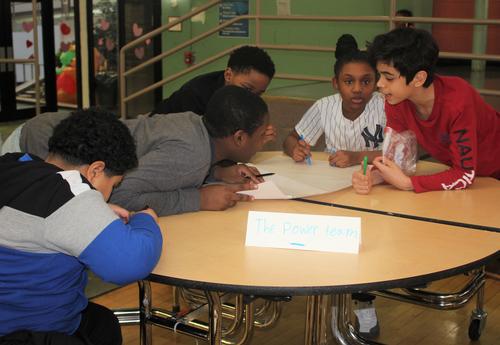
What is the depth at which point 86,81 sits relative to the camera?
8523 millimetres

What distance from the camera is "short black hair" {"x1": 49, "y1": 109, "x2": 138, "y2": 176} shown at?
151 centimetres

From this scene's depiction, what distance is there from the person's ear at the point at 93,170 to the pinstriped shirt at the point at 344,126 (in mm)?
1453

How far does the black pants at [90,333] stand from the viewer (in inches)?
55.6

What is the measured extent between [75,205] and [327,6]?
570 centimetres

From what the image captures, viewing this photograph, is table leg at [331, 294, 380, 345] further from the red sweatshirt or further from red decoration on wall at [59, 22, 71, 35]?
red decoration on wall at [59, 22, 71, 35]

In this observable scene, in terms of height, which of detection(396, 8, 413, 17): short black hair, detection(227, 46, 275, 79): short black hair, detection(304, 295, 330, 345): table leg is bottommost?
detection(304, 295, 330, 345): table leg

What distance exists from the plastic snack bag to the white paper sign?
0.85m

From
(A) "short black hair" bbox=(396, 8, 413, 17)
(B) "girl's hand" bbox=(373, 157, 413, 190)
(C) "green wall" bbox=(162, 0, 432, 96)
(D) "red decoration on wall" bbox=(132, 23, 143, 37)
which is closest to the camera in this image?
(B) "girl's hand" bbox=(373, 157, 413, 190)

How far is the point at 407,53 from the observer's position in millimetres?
2213

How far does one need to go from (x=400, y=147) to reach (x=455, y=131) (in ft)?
0.70

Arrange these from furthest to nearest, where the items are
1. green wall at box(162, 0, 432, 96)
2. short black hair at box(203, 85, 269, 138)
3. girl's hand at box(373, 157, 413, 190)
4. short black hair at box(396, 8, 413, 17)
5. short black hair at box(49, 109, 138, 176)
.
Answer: green wall at box(162, 0, 432, 96) < short black hair at box(396, 8, 413, 17) < girl's hand at box(373, 157, 413, 190) < short black hair at box(203, 85, 269, 138) < short black hair at box(49, 109, 138, 176)

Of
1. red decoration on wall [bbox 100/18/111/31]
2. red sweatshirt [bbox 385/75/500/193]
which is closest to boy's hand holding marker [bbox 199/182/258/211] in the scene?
red sweatshirt [bbox 385/75/500/193]

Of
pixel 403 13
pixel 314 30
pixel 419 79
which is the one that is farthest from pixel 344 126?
pixel 314 30

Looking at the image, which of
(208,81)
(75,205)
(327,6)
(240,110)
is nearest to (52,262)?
(75,205)
